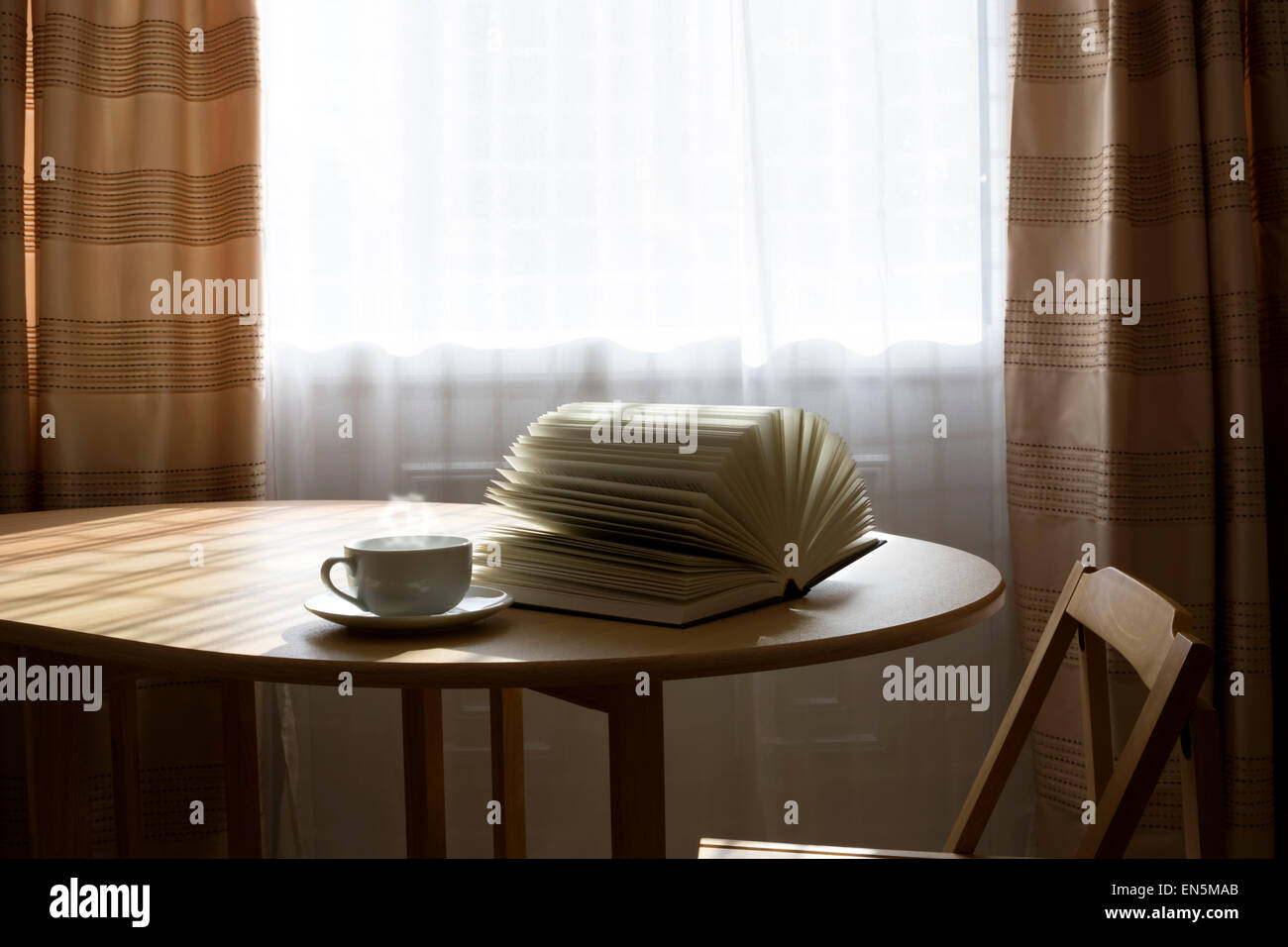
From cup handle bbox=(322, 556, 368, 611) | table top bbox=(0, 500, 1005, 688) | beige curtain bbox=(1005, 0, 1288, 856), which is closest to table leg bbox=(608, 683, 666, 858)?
table top bbox=(0, 500, 1005, 688)

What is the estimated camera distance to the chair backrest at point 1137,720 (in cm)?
87

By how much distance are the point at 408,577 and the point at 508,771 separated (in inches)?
24.1

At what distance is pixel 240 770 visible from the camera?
5.75 feet

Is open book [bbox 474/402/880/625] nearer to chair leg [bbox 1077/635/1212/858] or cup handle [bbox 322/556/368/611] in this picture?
cup handle [bbox 322/556/368/611]

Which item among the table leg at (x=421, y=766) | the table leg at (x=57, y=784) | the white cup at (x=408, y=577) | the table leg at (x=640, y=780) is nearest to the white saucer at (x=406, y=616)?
the white cup at (x=408, y=577)

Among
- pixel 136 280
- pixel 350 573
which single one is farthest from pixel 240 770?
pixel 350 573

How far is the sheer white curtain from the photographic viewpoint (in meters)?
2.07

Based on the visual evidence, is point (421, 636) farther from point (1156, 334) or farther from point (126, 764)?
point (1156, 334)

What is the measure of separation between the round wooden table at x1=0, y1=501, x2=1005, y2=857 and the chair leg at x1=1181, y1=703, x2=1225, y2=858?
190 millimetres

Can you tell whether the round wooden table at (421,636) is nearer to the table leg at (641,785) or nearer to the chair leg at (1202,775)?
the table leg at (641,785)

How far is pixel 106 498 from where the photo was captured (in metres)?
1.96

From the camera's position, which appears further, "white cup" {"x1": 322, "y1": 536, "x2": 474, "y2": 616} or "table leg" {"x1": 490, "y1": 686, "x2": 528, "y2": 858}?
"table leg" {"x1": 490, "y1": 686, "x2": 528, "y2": 858}
